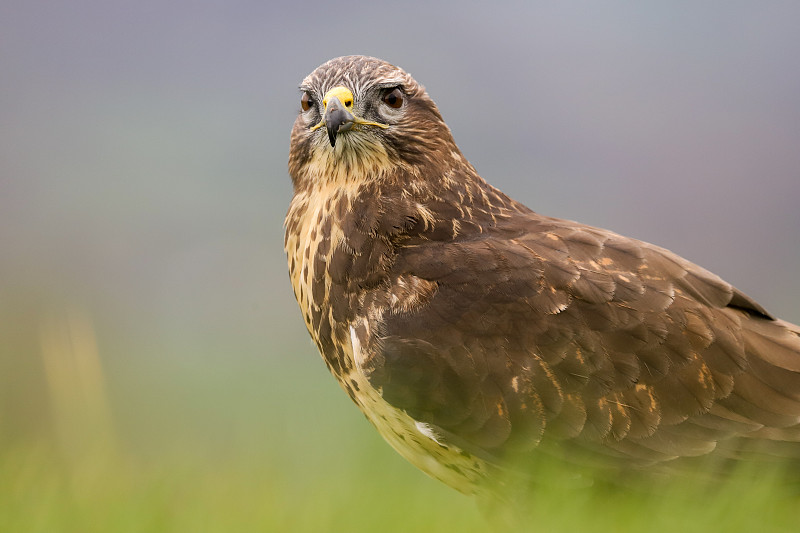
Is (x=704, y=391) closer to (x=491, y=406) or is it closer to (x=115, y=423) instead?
(x=491, y=406)

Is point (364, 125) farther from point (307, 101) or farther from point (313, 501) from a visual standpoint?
point (313, 501)

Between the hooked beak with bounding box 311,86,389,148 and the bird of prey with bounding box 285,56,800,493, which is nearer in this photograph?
the bird of prey with bounding box 285,56,800,493

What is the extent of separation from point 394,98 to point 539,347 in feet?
5.52

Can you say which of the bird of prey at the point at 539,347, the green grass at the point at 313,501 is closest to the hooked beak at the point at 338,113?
the bird of prey at the point at 539,347

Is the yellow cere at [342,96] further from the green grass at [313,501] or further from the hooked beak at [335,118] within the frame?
the green grass at [313,501]

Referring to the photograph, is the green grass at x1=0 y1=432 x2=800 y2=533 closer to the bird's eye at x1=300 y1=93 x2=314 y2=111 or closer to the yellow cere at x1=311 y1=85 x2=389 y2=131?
the yellow cere at x1=311 y1=85 x2=389 y2=131

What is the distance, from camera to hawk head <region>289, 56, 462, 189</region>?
197 inches

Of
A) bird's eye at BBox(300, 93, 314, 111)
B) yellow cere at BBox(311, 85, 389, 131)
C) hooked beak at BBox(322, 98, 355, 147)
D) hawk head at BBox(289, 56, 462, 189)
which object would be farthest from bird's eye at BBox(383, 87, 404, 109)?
bird's eye at BBox(300, 93, 314, 111)

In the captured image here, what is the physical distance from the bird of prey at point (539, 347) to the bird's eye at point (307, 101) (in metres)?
0.85

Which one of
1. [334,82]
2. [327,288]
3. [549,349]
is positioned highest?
[334,82]

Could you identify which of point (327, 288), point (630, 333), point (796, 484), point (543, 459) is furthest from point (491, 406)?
point (796, 484)

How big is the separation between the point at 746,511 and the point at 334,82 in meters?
2.90

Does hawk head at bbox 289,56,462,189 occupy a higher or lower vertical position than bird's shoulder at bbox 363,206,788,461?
higher

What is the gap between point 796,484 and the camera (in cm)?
415
